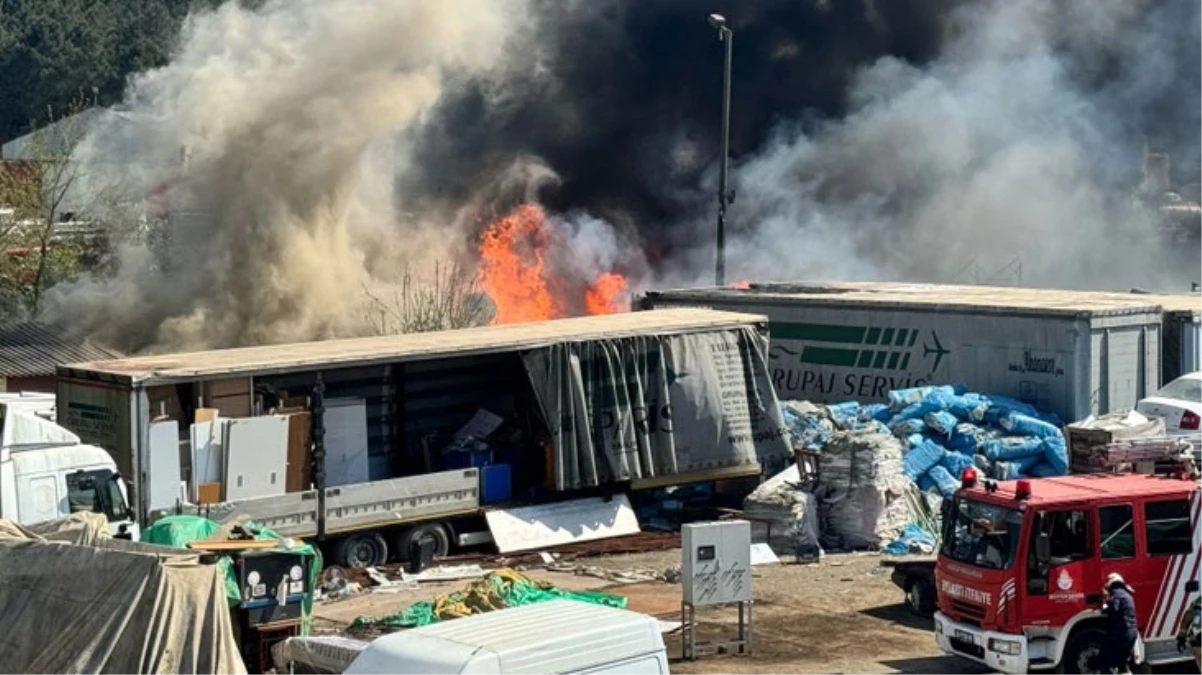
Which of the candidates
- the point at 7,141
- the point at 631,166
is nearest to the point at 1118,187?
the point at 631,166

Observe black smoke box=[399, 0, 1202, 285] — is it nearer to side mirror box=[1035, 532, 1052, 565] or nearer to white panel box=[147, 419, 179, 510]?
white panel box=[147, 419, 179, 510]

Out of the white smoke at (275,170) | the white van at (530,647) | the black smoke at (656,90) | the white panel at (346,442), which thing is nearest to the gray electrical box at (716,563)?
the white van at (530,647)

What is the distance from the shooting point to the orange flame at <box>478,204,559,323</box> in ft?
140

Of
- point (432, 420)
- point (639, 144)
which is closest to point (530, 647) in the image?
point (432, 420)

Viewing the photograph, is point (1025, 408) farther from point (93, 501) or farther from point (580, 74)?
point (580, 74)

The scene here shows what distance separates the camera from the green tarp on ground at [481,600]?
18.6 m

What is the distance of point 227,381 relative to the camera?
2208 centimetres

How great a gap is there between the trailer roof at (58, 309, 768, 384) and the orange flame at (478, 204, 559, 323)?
1476 centimetres

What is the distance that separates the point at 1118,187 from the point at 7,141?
58415mm

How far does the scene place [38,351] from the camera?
128ft

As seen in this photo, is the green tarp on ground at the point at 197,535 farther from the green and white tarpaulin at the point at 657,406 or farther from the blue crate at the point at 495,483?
the green and white tarpaulin at the point at 657,406

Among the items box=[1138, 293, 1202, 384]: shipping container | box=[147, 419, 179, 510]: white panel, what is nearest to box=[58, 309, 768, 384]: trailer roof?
box=[147, 419, 179, 510]: white panel

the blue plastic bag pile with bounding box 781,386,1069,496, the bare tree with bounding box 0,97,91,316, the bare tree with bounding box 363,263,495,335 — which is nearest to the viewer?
the blue plastic bag pile with bounding box 781,386,1069,496

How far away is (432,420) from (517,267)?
19.7 m
